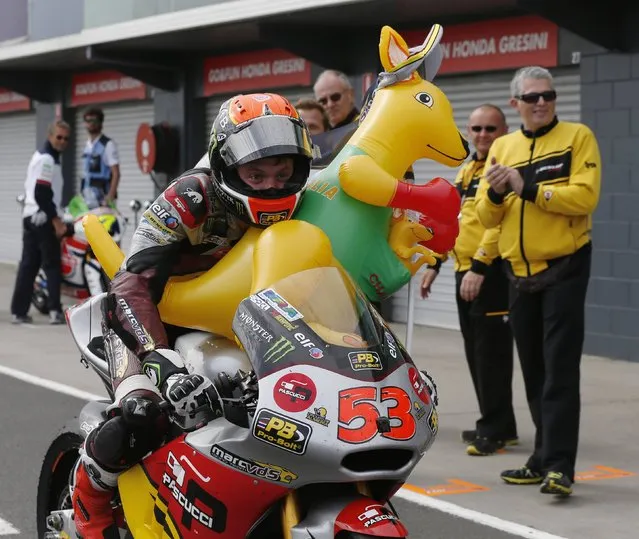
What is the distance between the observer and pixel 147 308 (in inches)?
173

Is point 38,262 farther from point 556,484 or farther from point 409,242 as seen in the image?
point 409,242

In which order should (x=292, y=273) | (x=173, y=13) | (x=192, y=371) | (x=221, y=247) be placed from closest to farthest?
(x=292, y=273) < (x=192, y=371) < (x=221, y=247) < (x=173, y=13)

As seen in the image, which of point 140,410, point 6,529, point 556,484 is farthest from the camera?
point 556,484

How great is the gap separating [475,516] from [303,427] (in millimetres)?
3056

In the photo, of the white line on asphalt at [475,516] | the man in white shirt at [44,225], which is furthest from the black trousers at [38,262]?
the white line on asphalt at [475,516]

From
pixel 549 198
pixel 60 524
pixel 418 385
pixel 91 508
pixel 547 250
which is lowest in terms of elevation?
pixel 60 524

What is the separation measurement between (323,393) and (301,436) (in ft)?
0.43

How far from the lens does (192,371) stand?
4316mm

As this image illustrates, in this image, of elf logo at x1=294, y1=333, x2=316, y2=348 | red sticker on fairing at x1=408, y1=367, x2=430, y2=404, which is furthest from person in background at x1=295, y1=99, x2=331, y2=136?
elf logo at x1=294, y1=333, x2=316, y2=348

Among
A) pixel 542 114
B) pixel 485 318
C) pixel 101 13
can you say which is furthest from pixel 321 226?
pixel 101 13

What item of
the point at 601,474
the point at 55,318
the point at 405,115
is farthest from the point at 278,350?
the point at 55,318

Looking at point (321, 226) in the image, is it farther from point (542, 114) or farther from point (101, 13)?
point (101, 13)

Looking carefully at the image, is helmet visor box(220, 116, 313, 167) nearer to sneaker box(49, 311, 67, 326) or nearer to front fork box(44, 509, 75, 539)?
front fork box(44, 509, 75, 539)

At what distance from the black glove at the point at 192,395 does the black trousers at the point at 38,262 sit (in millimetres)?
10947
